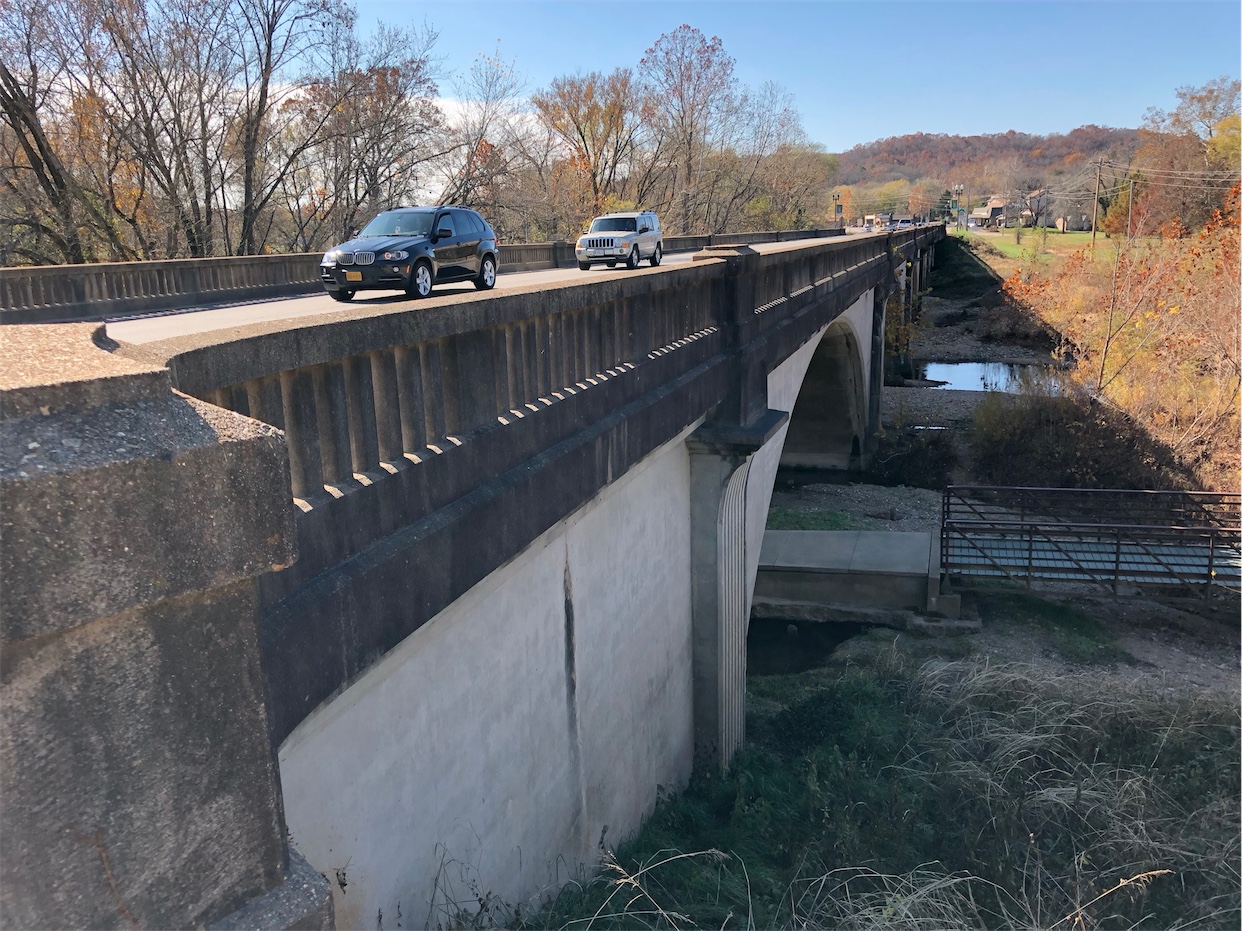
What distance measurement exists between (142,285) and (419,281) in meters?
5.86

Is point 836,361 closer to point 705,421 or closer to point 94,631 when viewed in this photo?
point 705,421

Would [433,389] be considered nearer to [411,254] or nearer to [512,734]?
[512,734]

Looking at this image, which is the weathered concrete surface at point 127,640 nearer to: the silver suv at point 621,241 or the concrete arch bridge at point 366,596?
the concrete arch bridge at point 366,596

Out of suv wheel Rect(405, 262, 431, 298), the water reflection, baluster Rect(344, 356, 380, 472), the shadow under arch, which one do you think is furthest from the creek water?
the water reflection

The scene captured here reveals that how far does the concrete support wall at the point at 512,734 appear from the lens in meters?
3.59

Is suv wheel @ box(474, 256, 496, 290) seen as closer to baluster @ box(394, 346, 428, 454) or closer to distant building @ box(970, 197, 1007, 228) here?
baluster @ box(394, 346, 428, 454)

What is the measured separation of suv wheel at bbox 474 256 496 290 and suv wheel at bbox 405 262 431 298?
1129mm

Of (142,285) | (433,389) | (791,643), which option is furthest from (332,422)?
(791,643)

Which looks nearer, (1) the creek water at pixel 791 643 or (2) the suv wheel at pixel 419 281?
(2) the suv wheel at pixel 419 281

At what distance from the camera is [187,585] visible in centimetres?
180

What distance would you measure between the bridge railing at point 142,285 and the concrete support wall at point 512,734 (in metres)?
7.45

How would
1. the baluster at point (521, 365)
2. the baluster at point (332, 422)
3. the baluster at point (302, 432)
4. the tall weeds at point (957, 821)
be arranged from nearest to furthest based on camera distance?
the baluster at point (302, 432) < the baluster at point (332, 422) < the baluster at point (521, 365) < the tall weeds at point (957, 821)

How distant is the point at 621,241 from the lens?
1747cm

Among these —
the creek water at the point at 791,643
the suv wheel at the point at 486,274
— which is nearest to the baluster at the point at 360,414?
the suv wheel at the point at 486,274
